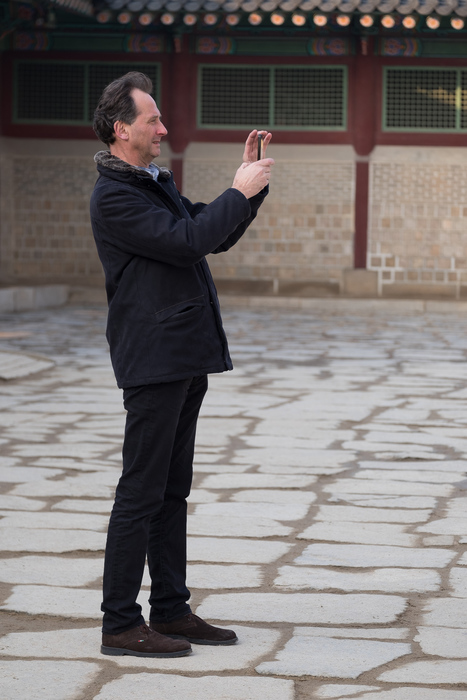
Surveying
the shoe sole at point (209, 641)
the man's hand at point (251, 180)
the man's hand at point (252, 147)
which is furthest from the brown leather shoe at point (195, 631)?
the man's hand at point (252, 147)

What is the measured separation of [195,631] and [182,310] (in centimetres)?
92

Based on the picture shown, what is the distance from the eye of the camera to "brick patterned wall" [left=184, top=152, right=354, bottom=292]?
56.2 ft

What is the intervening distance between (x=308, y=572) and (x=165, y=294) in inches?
50.4

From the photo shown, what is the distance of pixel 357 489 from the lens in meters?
5.07

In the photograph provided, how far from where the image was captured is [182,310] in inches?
121

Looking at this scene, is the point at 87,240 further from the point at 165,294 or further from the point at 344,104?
the point at 165,294

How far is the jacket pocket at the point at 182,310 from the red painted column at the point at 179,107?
46.6 ft

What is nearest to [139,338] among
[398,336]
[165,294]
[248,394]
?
[165,294]

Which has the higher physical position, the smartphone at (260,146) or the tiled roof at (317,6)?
the tiled roof at (317,6)

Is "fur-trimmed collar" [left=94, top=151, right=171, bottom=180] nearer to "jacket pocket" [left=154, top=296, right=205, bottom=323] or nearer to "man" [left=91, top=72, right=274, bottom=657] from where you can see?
"man" [left=91, top=72, right=274, bottom=657]

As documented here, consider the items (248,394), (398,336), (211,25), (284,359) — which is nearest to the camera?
(248,394)

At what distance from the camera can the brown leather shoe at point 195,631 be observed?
314 centimetres

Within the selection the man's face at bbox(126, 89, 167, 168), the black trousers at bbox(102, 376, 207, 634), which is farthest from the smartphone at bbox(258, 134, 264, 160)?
the black trousers at bbox(102, 376, 207, 634)

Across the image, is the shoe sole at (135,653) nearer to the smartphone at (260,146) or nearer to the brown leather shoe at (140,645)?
the brown leather shoe at (140,645)
